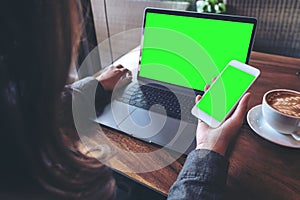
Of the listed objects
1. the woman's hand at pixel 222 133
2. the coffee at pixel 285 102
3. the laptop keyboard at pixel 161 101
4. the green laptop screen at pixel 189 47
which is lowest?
the laptop keyboard at pixel 161 101

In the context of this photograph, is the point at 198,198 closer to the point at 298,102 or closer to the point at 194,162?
the point at 194,162

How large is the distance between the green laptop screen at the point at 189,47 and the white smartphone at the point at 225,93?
7cm

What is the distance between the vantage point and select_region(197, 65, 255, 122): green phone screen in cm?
61

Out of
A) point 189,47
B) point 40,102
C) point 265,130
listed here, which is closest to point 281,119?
point 265,130

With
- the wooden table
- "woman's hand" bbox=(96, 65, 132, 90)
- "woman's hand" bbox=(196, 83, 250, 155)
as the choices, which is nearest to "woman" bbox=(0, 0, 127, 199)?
the wooden table

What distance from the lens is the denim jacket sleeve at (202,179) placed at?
0.45 meters

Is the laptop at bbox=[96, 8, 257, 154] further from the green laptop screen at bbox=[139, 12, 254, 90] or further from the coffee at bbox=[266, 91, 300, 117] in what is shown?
the coffee at bbox=[266, 91, 300, 117]

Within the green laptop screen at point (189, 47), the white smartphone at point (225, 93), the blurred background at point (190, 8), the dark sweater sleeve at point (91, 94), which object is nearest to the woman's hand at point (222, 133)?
the white smartphone at point (225, 93)

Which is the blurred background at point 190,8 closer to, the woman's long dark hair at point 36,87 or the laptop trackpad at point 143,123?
the laptop trackpad at point 143,123

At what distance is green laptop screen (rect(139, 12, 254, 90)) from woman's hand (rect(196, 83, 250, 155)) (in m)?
0.19

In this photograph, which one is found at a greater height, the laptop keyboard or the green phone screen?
the green phone screen

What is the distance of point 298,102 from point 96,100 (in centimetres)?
56

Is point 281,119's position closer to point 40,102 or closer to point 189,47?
point 189,47

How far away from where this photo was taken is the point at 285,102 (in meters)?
0.61
